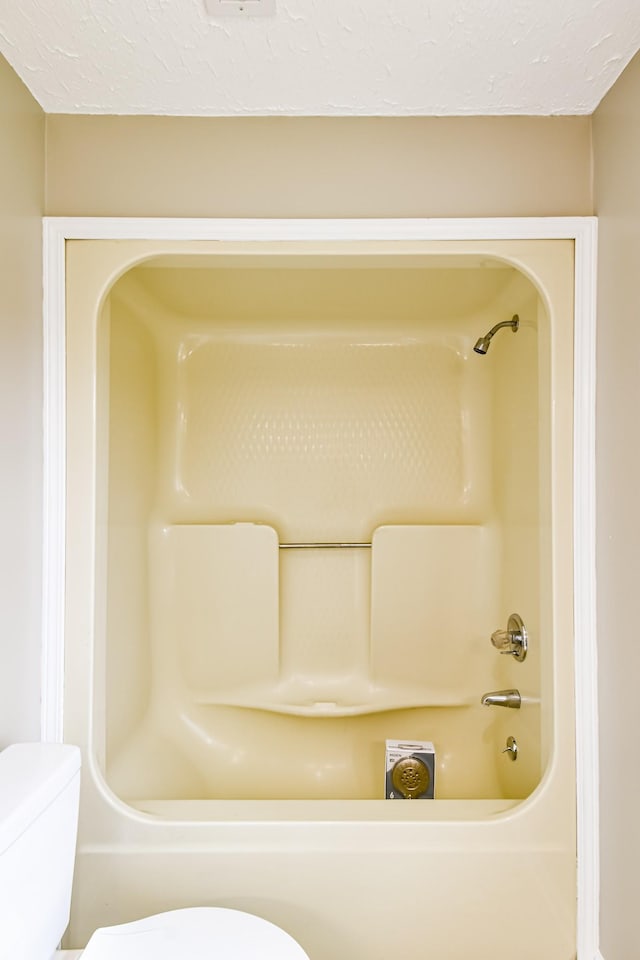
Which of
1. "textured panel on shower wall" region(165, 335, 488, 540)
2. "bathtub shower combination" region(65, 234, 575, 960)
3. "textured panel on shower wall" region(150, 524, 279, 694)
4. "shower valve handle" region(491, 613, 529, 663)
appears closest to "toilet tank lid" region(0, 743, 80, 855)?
"bathtub shower combination" region(65, 234, 575, 960)

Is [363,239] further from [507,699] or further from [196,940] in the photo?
[196,940]

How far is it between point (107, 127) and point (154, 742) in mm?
1614

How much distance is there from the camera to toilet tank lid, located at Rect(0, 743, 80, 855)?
3.47 feet

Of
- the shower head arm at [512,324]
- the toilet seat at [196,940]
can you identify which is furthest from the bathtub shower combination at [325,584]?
the toilet seat at [196,940]

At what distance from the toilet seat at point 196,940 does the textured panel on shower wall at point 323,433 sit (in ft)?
3.77

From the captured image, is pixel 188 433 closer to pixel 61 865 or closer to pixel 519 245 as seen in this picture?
pixel 519 245

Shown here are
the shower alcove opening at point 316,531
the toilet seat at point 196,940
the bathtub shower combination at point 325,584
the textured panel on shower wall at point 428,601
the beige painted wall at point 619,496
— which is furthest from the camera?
the textured panel on shower wall at point 428,601

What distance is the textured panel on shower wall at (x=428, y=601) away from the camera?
7.06 feet

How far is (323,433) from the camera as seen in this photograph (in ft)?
7.33

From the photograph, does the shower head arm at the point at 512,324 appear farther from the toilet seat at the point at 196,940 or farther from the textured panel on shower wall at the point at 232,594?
the toilet seat at the point at 196,940

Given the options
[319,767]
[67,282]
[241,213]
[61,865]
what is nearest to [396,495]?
[319,767]

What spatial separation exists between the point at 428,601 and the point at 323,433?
628 mm

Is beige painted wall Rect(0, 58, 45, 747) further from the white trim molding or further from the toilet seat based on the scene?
the toilet seat

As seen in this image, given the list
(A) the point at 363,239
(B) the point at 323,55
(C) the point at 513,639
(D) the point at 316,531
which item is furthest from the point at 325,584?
(B) the point at 323,55
